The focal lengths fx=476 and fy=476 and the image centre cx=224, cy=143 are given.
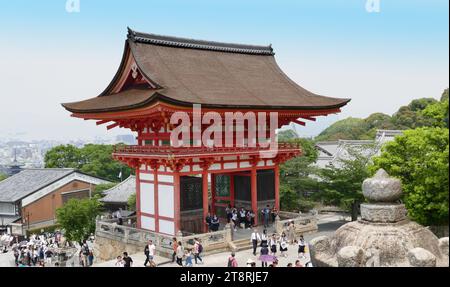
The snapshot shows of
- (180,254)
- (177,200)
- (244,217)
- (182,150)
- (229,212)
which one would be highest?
(182,150)

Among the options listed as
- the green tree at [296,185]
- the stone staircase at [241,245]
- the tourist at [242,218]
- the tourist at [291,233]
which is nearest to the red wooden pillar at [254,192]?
the tourist at [242,218]

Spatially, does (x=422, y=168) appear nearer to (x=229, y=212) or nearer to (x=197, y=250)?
(x=197, y=250)

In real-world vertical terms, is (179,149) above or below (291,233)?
above

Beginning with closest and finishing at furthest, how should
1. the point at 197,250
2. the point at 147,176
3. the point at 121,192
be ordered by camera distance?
the point at 197,250
the point at 147,176
the point at 121,192

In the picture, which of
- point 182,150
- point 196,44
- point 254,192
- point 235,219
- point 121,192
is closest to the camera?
point 182,150

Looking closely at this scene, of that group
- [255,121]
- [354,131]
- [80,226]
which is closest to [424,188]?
Answer: [255,121]

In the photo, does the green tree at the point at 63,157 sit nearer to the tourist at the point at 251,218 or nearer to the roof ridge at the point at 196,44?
the roof ridge at the point at 196,44

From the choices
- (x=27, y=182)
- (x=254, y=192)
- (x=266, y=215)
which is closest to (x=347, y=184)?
(x=266, y=215)

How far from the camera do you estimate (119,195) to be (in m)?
48.4

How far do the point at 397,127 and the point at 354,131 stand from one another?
1849 cm

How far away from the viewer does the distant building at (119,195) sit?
47688mm

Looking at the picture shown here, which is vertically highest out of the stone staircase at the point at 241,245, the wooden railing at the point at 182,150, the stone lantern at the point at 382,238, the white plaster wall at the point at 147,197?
the wooden railing at the point at 182,150

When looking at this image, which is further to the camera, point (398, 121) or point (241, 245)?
point (398, 121)

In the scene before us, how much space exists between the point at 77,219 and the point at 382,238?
29071mm
